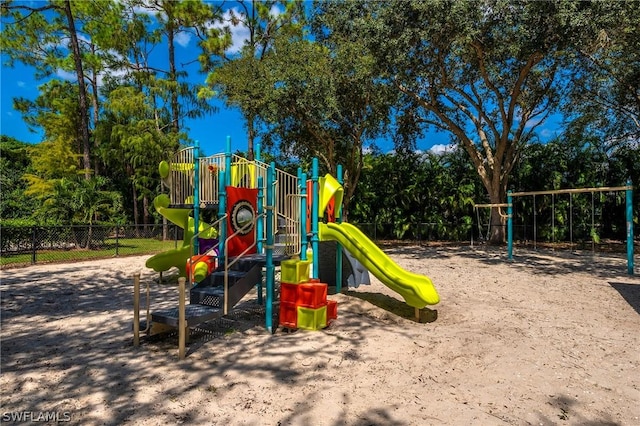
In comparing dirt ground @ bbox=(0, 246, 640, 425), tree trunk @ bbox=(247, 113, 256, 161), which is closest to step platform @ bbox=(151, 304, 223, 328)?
dirt ground @ bbox=(0, 246, 640, 425)

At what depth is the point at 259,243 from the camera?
7414mm

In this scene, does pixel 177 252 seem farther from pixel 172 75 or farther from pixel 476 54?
pixel 172 75

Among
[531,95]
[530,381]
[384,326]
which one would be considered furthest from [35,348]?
[531,95]

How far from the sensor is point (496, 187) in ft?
59.2

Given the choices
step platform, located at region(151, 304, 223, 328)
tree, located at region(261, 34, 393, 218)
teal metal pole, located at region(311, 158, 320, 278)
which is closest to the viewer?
step platform, located at region(151, 304, 223, 328)

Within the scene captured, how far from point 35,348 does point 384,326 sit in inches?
188

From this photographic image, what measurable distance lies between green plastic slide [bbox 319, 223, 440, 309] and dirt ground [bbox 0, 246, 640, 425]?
0.46 metres

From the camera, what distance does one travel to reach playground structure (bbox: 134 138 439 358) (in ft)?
18.4

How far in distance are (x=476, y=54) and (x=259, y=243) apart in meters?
11.3

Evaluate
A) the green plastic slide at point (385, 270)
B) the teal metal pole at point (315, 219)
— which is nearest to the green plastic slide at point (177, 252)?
the teal metal pole at point (315, 219)

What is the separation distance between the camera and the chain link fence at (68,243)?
44.9 ft

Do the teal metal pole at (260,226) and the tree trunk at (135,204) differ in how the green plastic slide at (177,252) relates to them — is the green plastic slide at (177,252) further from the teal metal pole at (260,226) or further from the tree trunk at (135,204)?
the tree trunk at (135,204)

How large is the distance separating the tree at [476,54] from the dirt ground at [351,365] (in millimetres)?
7746

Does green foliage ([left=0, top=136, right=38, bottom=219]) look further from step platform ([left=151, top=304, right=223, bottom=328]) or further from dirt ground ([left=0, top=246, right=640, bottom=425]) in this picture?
step platform ([left=151, top=304, right=223, bottom=328])
